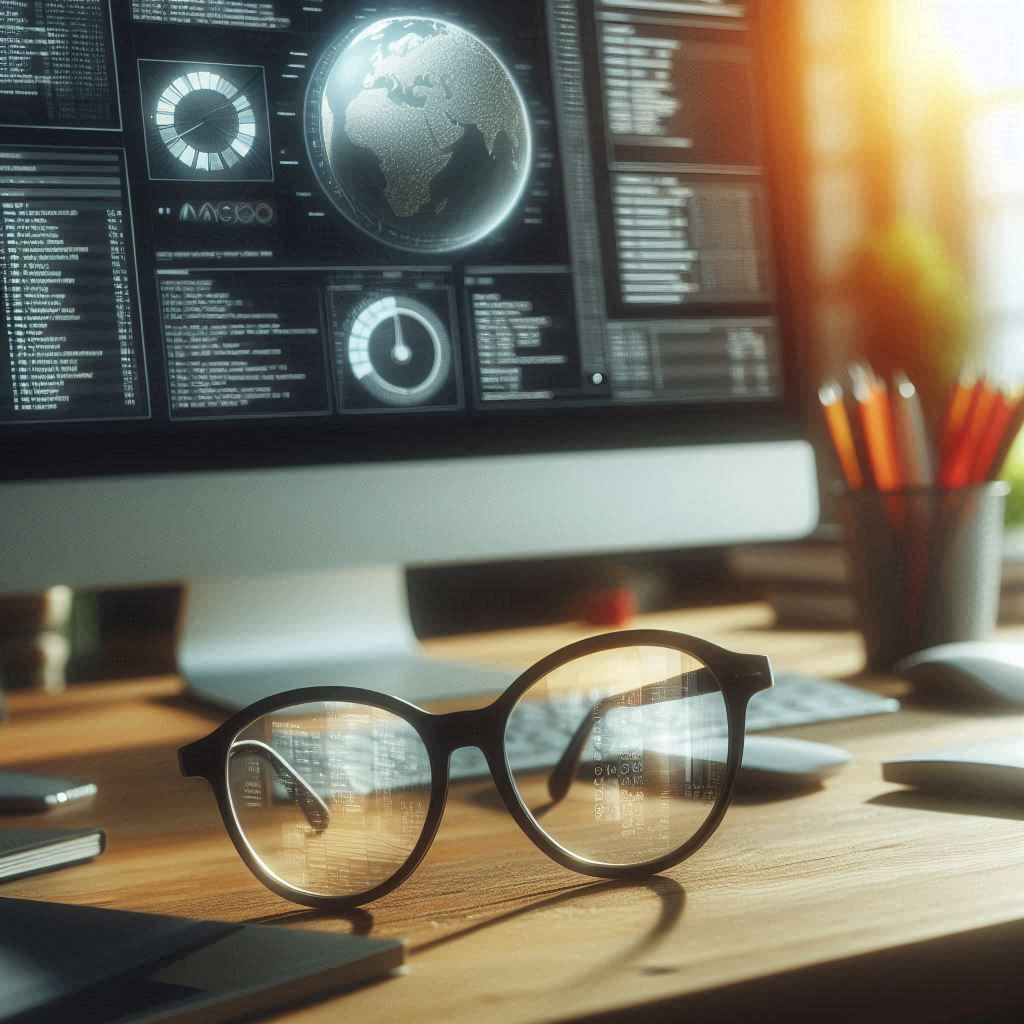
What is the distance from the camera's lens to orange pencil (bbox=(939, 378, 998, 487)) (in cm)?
86

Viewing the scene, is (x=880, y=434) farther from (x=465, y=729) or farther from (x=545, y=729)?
(x=465, y=729)

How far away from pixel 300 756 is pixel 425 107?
0.38 meters

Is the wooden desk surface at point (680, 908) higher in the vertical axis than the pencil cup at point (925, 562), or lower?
lower

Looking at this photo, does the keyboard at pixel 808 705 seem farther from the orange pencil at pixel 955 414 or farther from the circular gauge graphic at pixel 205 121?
the circular gauge graphic at pixel 205 121

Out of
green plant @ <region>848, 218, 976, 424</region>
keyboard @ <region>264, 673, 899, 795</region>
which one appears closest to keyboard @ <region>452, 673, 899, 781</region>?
keyboard @ <region>264, 673, 899, 795</region>

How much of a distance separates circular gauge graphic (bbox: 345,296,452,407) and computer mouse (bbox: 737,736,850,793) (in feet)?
0.88

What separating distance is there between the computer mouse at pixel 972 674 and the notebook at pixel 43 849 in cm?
48

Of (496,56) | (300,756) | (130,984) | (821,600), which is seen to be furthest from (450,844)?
(821,600)

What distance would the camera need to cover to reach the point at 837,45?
12.7 feet

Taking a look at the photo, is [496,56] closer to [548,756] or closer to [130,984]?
[548,756]

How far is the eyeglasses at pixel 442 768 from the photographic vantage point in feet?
1.30

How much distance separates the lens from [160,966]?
30 centimetres

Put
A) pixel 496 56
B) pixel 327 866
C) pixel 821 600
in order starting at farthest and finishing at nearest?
1. pixel 821 600
2. pixel 496 56
3. pixel 327 866

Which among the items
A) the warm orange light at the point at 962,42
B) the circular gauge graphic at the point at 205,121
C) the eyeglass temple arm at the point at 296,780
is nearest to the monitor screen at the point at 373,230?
the circular gauge graphic at the point at 205,121
